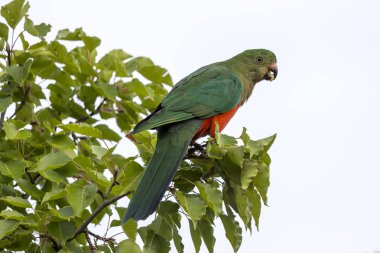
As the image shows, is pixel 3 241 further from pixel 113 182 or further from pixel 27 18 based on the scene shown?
pixel 27 18

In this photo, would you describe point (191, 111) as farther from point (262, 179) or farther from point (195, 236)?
point (262, 179)

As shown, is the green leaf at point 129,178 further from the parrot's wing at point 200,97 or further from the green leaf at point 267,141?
the green leaf at point 267,141

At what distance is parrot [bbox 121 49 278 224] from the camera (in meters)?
3.51

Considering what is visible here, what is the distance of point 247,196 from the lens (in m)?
3.39

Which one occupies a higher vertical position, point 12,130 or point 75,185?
point 12,130

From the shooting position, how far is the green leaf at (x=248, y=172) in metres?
3.21

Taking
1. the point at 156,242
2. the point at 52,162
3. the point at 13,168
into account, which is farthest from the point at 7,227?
the point at 156,242

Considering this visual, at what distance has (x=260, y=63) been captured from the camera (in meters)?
5.53

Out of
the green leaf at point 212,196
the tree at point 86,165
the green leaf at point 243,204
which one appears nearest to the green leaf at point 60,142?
the tree at point 86,165

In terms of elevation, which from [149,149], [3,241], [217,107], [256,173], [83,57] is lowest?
[3,241]

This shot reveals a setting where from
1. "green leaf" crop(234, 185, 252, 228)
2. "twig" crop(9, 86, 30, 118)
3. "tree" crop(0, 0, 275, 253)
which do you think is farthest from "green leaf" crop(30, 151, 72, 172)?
"twig" crop(9, 86, 30, 118)

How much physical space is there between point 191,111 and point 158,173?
0.82 m

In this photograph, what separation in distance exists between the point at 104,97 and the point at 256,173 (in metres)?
1.93

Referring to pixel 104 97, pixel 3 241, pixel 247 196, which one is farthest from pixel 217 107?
pixel 3 241
